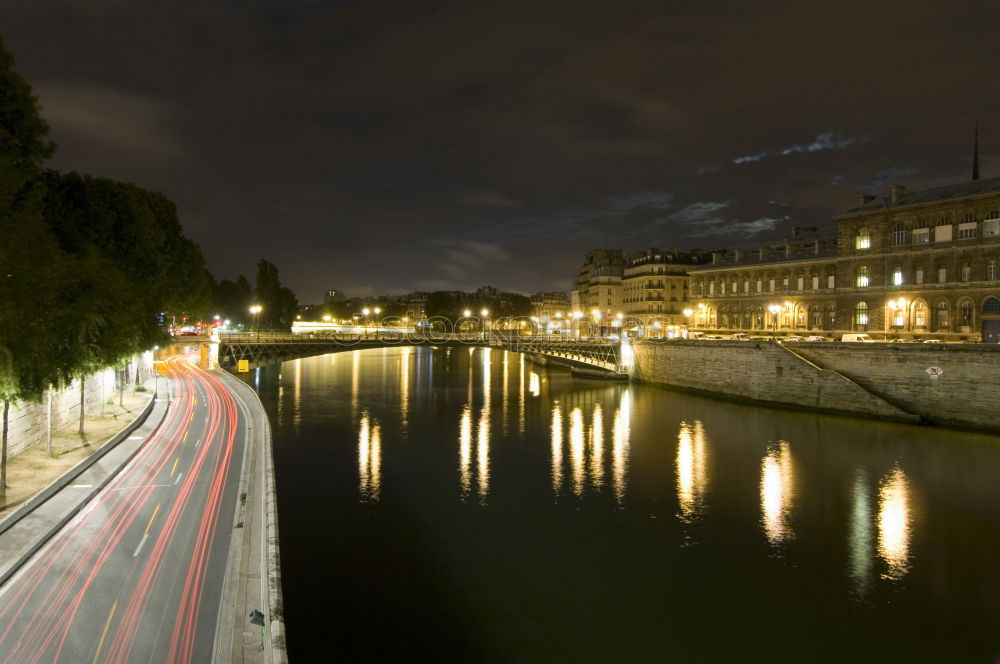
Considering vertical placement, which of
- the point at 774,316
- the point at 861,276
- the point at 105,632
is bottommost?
the point at 105,632

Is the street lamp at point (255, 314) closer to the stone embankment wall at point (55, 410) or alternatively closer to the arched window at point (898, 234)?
the stone embankment wall at point (55, 410)

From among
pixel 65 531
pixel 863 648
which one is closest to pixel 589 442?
pixel 863 648

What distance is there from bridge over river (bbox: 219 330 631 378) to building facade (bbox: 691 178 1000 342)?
20.5 metres

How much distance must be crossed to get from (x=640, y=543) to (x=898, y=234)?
52.0 metres

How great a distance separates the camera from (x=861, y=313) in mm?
64625

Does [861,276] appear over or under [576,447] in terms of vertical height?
over

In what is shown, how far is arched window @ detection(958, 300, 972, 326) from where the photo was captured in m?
55.2

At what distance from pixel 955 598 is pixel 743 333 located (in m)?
64.5

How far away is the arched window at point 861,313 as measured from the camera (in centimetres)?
6419

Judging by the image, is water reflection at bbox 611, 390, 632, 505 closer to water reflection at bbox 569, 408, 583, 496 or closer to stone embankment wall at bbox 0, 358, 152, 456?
water reflection at bbox 569, 408, 583, 496

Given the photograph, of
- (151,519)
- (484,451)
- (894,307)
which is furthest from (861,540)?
(894,307)

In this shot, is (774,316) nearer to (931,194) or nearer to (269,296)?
(931,194)

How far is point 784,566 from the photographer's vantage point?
21.7 metres

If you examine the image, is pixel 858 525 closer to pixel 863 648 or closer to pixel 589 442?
pixel 863 648
